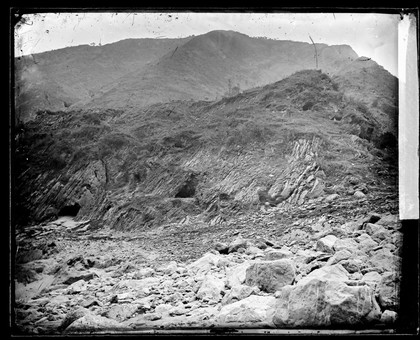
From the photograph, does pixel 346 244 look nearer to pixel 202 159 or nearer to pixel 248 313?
pixel 248 313

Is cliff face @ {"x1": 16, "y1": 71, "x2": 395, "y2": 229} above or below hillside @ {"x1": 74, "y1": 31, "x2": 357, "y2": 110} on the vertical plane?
below

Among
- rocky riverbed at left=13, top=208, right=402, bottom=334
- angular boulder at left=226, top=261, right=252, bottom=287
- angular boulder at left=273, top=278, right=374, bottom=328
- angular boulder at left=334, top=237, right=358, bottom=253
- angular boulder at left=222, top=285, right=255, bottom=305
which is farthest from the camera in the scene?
angular boulder at left=334, top=237, right=358, bottom=253

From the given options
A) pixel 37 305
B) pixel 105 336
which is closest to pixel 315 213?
pixel 105 336

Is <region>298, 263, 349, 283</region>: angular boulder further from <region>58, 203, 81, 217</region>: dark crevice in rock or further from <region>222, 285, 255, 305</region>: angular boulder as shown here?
<region>58, 203, 81, 217</region>: dark crevice in rock

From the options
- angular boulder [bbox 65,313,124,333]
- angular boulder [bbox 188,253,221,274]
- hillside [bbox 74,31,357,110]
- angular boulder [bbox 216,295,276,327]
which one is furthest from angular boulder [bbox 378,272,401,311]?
angular boulder [bbox 65,313,124,333]

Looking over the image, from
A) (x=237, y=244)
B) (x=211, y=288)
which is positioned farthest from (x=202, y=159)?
(x=211, y=288)

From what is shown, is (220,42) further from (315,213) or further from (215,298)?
(215,298)

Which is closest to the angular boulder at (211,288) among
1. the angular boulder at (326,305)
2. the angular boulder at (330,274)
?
the angular boulder at (326,305)
